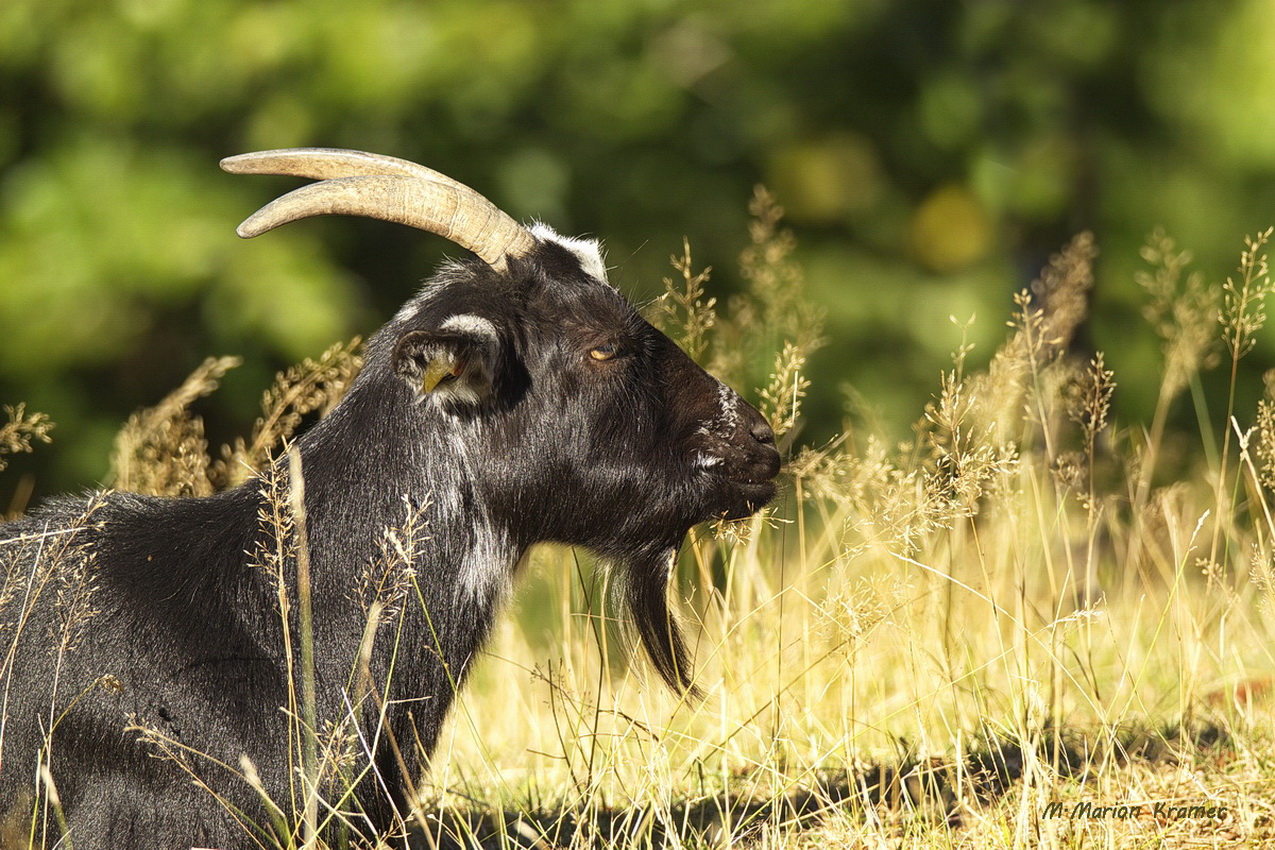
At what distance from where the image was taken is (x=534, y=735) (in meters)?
4.46

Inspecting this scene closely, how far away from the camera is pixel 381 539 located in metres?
3.26

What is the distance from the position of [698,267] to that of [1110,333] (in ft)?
10.5

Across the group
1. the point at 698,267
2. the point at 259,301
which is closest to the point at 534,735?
the point at 259,301

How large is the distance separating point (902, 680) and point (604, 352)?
1.81m

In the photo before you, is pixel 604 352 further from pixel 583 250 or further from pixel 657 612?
pixel 657 612

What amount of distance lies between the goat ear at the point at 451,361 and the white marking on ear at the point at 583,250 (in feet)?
1.42

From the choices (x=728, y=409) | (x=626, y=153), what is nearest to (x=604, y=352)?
(x=728, y=409)

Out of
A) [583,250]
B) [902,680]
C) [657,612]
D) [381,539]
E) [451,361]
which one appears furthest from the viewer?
[902,680]

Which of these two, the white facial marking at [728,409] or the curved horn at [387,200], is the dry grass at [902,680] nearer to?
the white facial marking at [728,409]

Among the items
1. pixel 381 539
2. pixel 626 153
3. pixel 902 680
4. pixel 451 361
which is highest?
pixel 626 153

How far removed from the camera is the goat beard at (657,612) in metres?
3.63

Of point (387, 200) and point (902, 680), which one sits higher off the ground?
point (387, 200)

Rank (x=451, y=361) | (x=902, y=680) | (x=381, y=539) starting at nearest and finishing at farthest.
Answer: (x=451, y=361) → (x=381, y=539) → (x=902, y=680)

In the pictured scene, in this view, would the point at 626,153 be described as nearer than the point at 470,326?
No
